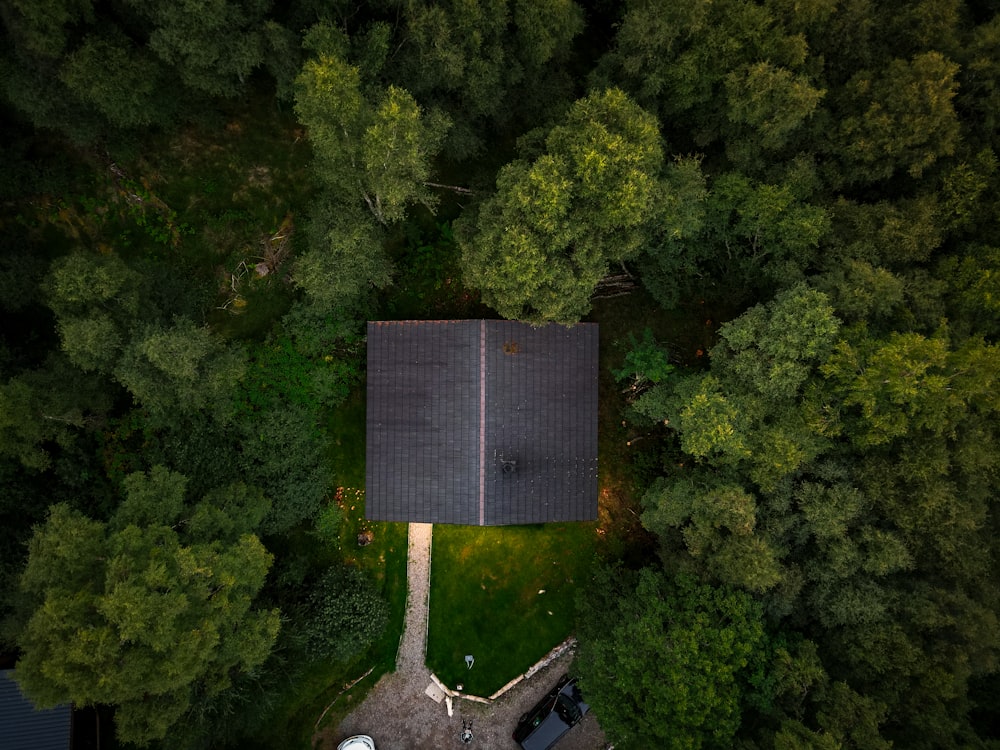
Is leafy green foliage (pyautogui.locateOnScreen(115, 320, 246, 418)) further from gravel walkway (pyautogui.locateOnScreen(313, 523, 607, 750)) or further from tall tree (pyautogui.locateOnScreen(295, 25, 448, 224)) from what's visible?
gravel walkway (pyautogui.locateOnScreen(313, 523, 607, 750))

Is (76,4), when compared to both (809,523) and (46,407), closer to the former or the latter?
(46,407)

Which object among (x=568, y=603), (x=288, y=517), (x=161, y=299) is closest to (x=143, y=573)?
(x=288, y=517)

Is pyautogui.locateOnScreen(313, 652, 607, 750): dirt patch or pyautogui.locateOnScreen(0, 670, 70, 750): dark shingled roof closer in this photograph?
pyautogui.locateOnScreen(0, 670, 70, 750): dark shingled roof

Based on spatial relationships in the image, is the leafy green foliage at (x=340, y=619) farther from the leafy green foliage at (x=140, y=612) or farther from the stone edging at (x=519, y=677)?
the stone edging at (x=519, y=677)

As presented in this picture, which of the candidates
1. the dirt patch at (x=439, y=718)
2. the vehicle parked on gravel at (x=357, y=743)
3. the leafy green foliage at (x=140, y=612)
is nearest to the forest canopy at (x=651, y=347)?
the leafy green foliage at (x=140, y=612)

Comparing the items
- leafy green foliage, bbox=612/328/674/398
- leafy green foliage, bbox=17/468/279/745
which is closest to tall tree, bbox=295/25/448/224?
leafy green foliage, bbox=612/328/674/398
